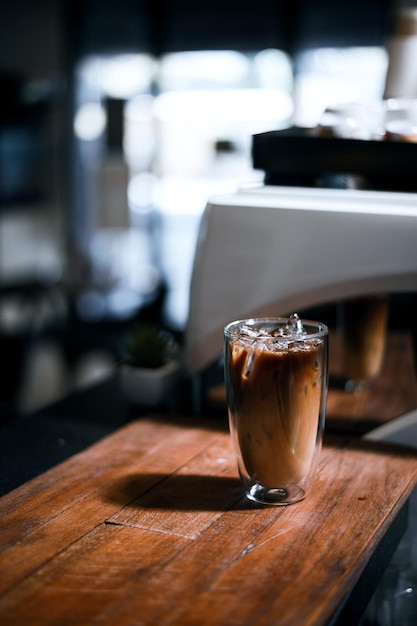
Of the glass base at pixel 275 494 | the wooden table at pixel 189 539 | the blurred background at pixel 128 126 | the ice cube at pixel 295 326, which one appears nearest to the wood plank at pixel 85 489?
the wooden table at pixel 189 539

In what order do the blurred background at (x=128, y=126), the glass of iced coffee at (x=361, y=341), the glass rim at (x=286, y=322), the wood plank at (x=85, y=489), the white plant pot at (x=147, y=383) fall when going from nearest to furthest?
the wood plank at (x=85, y=489)
the glass rim at (x=286, y=322)
the glass of iced coffee at (x=361, y=341)
the white plant pot at (x=147, y=383)
the blurred background at (x=128, y=126)

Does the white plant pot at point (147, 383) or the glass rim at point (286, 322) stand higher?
the glass rim at point (286, 322)

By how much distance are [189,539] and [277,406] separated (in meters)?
0.16

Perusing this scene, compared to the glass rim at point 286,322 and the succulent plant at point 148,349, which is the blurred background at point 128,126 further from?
the glass rim at point 286,322

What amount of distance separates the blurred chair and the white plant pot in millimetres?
146

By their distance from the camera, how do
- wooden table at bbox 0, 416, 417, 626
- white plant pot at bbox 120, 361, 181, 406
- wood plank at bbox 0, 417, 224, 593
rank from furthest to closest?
white plant pot at bbox 120, 361, 181, 406 → wood plank at bbox 0, 417, 224, 593 → wooden table at bbox 0, 416, 417, 626

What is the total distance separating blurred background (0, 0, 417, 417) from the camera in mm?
5523

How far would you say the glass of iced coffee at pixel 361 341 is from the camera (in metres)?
1.18

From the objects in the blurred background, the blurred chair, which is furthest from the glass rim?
the blurred background

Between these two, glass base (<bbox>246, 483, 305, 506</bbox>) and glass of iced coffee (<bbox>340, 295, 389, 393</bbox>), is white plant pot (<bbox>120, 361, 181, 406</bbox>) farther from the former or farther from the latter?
glass base (<bbox>246, 483, 305, 506</bbox>)

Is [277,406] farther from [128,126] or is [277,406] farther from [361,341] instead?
[128,126]

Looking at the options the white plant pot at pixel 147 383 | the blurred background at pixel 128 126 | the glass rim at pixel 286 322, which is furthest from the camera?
the blurred background at pixel 128 126

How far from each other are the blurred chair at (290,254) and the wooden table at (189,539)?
187 millimetres

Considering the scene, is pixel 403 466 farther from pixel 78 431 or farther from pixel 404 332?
pixel 78 431
